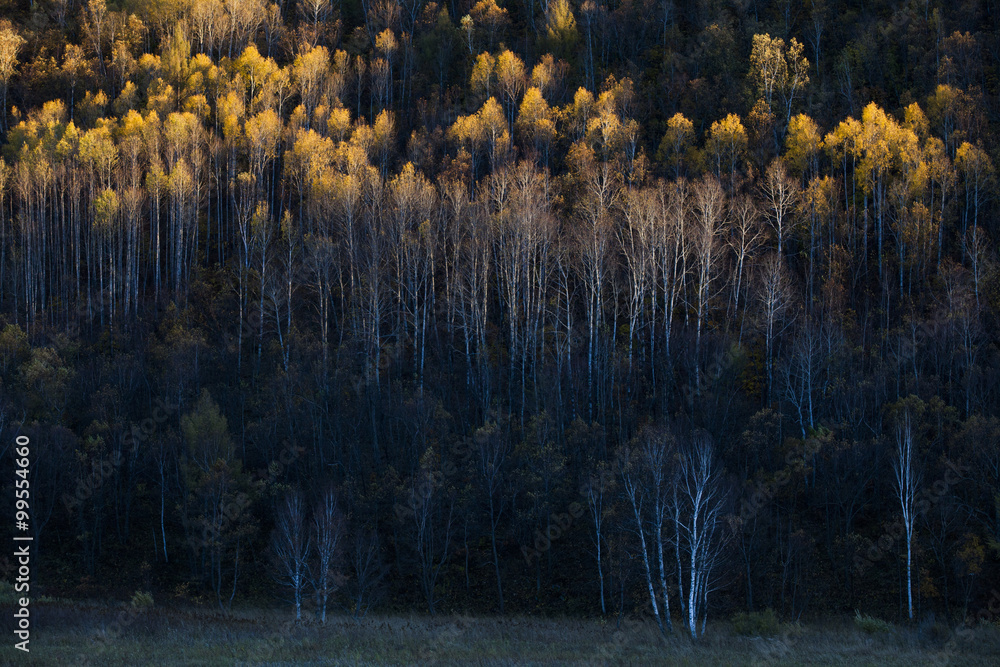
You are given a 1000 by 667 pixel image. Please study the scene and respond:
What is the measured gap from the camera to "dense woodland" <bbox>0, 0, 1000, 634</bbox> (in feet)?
111

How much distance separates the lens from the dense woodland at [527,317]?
33.8 m

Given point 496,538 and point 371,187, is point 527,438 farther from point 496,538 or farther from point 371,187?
point 371,187

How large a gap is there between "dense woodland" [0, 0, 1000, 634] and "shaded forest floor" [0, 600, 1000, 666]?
13.1 ft

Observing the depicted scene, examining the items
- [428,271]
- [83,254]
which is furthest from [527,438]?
[83,254]

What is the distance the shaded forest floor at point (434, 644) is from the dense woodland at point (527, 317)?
4008 millimetres

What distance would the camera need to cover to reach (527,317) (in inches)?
1906
